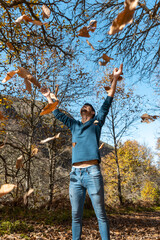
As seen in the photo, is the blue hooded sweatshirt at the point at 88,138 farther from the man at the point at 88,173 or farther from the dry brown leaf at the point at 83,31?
the dry brown leaf at the point at 83,31

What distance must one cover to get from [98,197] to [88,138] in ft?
2.01

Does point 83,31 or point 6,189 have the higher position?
point 83,31

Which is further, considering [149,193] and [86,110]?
[149,193]

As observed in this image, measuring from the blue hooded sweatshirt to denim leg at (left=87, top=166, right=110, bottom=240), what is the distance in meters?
0.16

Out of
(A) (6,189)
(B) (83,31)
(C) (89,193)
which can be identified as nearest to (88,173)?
(C) (89,193)

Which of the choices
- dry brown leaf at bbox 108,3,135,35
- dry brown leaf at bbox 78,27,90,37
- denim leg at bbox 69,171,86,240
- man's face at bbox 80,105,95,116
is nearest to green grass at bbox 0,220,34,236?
denim leg at bbox 69,171,86,240

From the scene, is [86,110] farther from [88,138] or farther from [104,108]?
[88,138]

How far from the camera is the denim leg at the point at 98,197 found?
1.78 m

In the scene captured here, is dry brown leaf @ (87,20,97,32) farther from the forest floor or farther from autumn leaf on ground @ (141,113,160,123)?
the forest floor

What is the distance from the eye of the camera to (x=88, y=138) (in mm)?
2014

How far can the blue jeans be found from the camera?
1.79 m

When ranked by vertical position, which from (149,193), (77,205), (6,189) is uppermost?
(6,189)

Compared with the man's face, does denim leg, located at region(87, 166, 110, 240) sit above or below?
below

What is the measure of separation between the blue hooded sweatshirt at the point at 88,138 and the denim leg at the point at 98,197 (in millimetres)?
156
